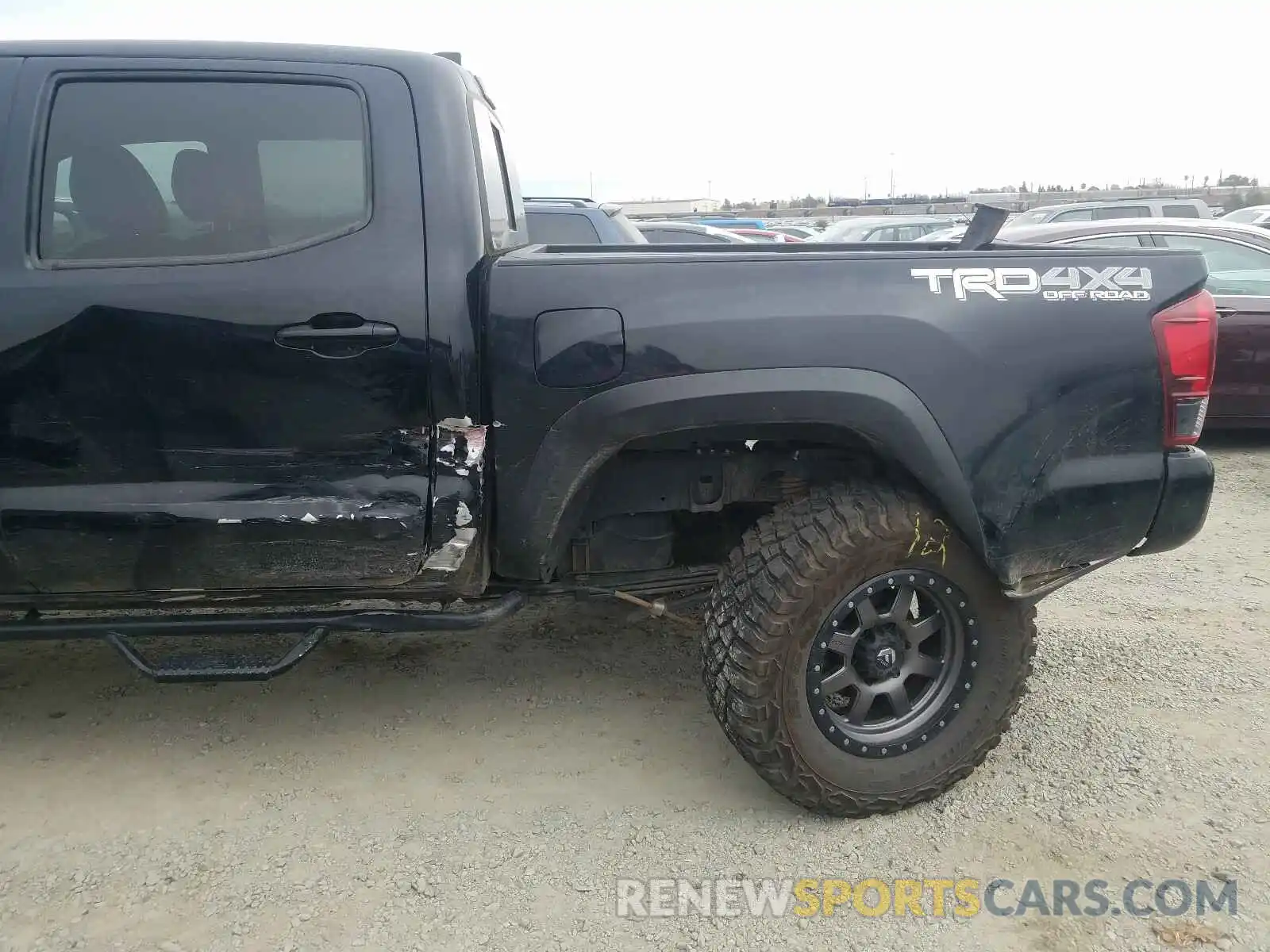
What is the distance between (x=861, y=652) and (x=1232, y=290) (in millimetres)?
5431

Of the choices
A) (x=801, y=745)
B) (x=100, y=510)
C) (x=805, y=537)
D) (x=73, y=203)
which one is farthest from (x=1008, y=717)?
(x=73, y=203)

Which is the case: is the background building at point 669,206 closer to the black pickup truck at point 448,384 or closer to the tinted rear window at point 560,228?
the tinted rear window at point 560,228

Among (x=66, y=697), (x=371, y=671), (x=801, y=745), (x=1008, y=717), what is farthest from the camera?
(x=371, y=671)

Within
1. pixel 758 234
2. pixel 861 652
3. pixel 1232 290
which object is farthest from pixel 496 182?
pixel 758 234

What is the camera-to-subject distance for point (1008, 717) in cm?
280

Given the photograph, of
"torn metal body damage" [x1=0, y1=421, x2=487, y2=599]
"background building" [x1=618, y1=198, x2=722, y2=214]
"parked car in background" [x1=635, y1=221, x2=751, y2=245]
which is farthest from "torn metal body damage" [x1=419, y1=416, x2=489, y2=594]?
"background building" [x1=618, y1=198, x2=722, y2=214]

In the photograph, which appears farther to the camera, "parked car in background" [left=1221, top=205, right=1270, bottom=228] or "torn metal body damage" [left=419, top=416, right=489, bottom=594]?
"parked car in background" [left=1221, top=205, right=1270, bottom=228]

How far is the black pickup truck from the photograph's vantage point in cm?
246

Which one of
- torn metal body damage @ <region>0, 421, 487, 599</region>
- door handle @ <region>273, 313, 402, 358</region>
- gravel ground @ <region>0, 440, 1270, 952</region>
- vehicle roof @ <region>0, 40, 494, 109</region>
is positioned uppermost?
vehicle roof @ <region>0, 40, 494, 109</region>

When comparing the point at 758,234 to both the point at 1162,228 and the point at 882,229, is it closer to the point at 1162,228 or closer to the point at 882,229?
the point at 882,229

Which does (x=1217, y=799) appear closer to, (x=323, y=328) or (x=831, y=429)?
(x=831, y=429)

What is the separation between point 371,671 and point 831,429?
2.00 metres

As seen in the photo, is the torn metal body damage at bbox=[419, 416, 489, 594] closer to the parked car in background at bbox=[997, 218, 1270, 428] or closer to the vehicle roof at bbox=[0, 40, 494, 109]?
the vehicle roof at bbox=[0, 40, 494, 109]

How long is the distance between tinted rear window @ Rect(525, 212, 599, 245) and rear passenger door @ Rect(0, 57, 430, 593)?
16.1 ft
